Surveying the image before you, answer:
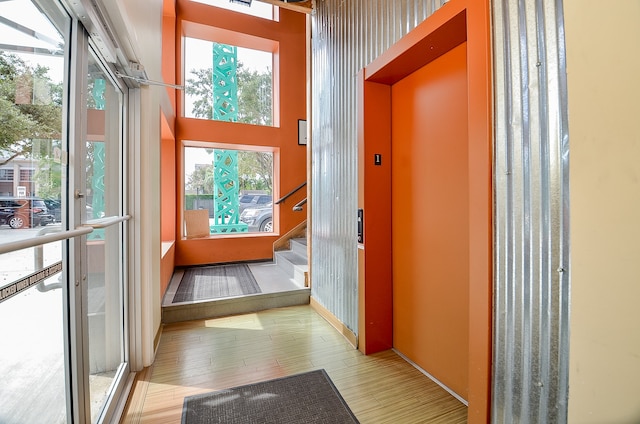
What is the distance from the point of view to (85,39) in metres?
1.24

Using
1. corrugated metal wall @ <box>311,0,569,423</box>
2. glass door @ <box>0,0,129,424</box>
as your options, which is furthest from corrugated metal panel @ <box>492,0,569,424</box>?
A: glass door @ <box>0,0,129,424</box>

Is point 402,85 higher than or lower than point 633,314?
higher

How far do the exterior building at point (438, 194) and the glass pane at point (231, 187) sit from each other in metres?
1.98

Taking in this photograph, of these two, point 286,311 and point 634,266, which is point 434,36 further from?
point 286,311

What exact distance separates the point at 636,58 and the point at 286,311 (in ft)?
10.3

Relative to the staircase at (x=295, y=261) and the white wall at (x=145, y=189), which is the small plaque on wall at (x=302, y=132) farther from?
the white wall at (x=145, y=189)

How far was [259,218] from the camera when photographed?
5.02 metres

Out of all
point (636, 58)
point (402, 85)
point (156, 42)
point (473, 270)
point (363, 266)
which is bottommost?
point (363, 266)

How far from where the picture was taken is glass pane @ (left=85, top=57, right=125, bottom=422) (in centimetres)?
143

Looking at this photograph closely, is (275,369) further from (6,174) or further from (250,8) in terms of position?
(250,8)

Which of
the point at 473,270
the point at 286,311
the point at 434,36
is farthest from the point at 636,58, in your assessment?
the point at 286,311

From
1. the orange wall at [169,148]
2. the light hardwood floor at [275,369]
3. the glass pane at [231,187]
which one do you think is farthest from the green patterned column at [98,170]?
the glass pane at [231,187]

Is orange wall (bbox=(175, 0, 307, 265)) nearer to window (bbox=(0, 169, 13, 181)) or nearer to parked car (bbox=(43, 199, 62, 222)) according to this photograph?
parked car (bbox=(43, 199, 62, 222))

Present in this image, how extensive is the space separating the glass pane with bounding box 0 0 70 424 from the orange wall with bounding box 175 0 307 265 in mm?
3370
